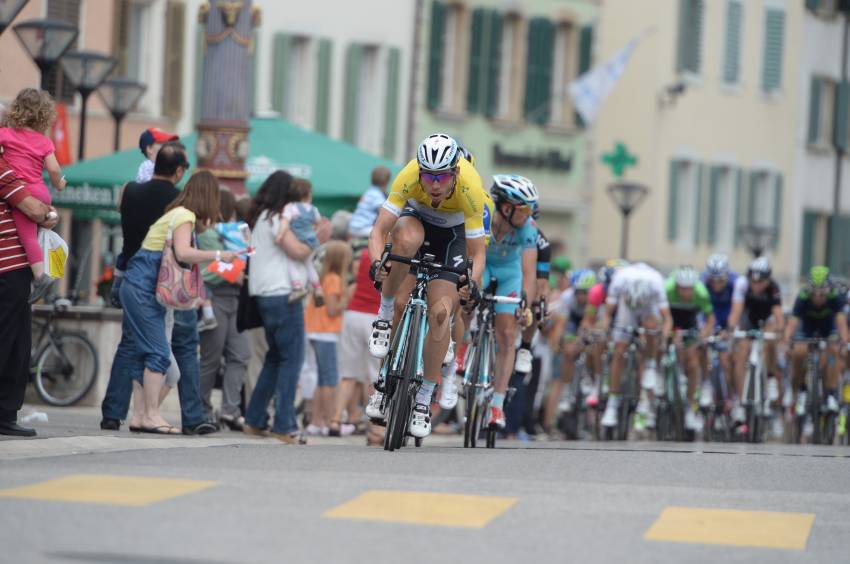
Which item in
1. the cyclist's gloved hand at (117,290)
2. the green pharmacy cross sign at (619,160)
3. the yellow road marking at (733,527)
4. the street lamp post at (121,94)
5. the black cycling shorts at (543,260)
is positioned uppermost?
the street lamp post at (121,94)

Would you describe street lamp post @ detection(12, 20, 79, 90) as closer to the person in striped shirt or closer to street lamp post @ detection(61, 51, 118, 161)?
street lamp post @ detection(61, 51, 118, 161)

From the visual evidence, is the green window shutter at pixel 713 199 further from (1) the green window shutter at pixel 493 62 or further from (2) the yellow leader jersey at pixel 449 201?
(2) the yellow leader jersey at pixel 449 201

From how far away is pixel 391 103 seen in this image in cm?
4462

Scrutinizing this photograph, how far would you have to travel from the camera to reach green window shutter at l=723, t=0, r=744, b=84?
55.1m

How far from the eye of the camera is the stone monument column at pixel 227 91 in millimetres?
21922

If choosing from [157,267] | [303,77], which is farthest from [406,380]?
[303,77]

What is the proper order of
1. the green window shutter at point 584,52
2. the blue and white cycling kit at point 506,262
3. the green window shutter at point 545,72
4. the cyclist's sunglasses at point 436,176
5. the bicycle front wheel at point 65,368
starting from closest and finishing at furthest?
the cyclist's sunglasses at point 436,176 → the blue and white cycling kit at point 506,262 → the bicycle front wheel at point 65,368 → the green window shutter at point 545,72 → the green window shutter at point 584,52

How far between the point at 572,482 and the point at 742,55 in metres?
44.6

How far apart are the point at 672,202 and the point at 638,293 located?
96.3ft

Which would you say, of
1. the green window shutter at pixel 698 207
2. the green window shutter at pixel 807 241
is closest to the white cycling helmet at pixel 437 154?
the green window shutter at pixel 698 207

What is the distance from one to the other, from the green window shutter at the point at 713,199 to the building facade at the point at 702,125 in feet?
0.13

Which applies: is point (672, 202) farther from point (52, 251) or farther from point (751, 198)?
point (52, 251)

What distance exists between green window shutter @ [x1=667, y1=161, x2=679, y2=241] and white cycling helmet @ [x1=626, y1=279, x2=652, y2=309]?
95.2 ft

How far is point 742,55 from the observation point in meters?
56.0
